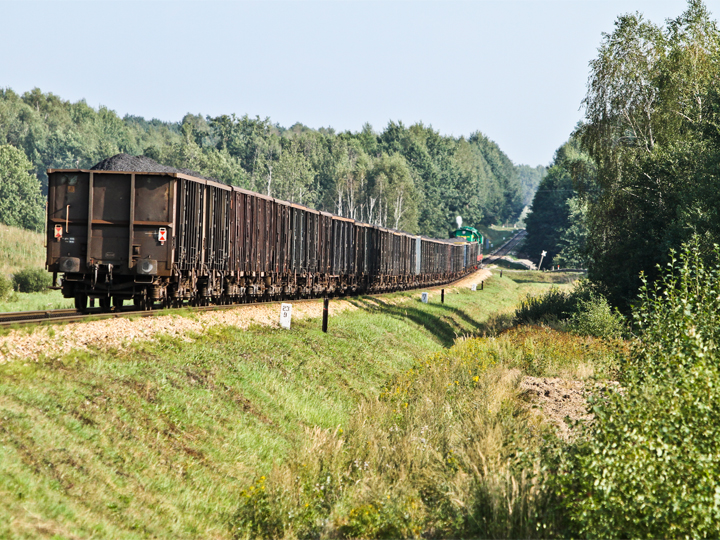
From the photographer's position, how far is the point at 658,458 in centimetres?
669

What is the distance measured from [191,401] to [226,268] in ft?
30.6

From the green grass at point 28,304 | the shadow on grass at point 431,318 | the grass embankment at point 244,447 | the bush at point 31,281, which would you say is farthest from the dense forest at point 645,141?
the bush at point 31,281

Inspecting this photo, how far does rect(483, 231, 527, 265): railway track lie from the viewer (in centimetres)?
12274

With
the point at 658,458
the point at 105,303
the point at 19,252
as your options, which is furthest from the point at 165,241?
the point at 19,252

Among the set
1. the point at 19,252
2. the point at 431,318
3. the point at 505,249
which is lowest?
the point at 431,318

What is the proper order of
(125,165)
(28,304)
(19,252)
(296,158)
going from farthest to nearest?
(296,158)
(19,252)
(28,304)
(125,165)

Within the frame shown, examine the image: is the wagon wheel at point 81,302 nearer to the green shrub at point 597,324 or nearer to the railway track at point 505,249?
the green shrub at point 597,324

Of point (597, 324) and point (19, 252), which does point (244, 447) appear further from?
point (19, 252)

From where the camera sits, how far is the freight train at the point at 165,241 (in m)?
16.2

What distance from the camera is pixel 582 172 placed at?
3559cm

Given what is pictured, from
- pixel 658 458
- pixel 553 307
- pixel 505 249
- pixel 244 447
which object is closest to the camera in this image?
pixel 658 458

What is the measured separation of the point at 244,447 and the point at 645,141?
88.2 feet

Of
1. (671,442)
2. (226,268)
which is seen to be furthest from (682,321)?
(226,268)

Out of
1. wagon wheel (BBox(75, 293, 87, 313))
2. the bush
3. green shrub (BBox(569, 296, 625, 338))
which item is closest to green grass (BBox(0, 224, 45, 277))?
the bush
